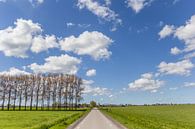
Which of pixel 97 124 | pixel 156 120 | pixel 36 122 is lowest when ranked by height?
pixel 97 124

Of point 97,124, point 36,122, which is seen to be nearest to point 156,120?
point 97,124

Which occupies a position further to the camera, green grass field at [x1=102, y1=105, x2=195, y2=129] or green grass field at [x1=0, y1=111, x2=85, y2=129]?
green grass field at [x1=102, y1=105, x2=195, y2=129]

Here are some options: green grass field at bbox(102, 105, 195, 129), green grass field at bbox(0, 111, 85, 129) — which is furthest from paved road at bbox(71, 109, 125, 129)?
green grass field at bbox(0, 111, 85, 129)

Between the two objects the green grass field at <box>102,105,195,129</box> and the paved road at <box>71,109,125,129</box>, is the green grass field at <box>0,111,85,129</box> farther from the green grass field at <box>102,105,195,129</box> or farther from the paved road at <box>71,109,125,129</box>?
the green grass field at <box>102,105,195,129</box>

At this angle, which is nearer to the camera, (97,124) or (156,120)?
(97,124)

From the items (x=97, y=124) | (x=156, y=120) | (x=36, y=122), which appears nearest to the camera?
(x=97, y=124)

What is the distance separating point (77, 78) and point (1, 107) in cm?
3192

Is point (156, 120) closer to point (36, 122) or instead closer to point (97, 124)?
point (97, 124)

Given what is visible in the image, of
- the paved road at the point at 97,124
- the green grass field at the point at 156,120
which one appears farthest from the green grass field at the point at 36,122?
the green grass field at the point at 156,120

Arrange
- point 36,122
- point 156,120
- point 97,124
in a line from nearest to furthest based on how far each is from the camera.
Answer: point 97,124 < point 36,122 < point 156,120

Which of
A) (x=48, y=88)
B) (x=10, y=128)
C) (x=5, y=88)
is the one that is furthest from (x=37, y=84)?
(x=10, y=128)

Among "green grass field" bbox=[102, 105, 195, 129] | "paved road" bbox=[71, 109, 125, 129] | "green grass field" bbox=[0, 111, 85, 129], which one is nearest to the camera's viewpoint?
"paved road" bbox=[71, 109, 125, 129]

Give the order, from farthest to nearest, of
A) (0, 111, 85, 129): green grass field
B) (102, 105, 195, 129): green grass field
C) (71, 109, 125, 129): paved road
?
1. (102, 105, 195, 129): green grass field
2. (0, 111, 85, 129): green grass field
3. (71, 109, 125, 129): paved road

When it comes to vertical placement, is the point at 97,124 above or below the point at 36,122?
below
